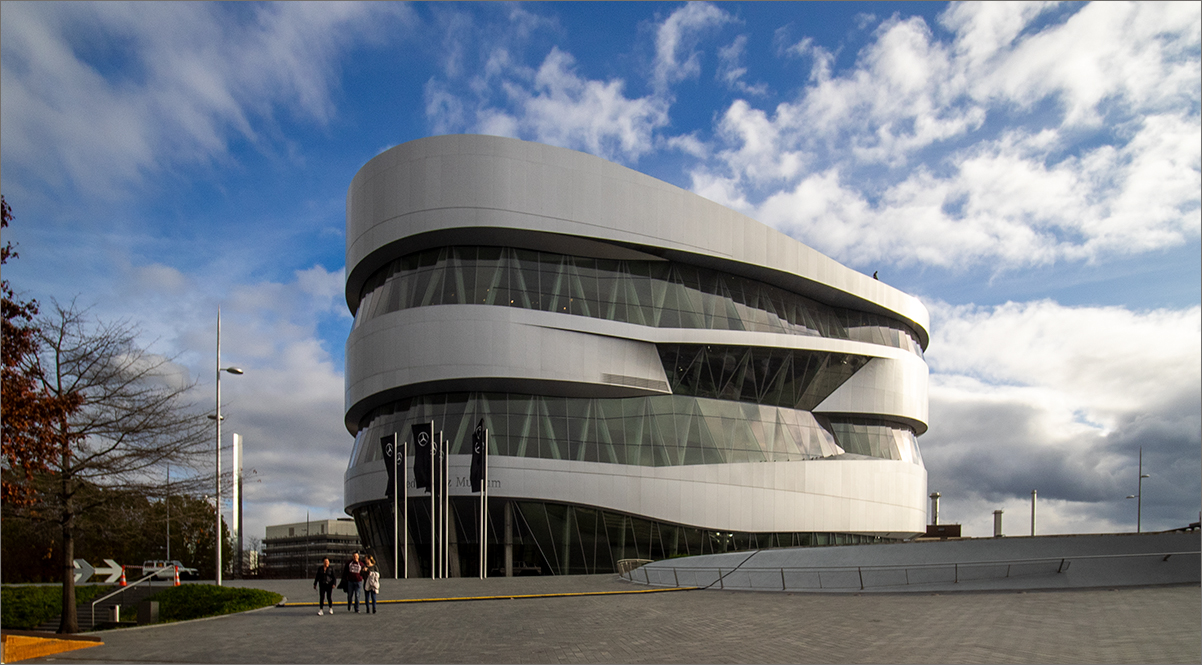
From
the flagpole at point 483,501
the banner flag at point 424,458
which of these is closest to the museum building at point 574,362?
the banner flag at point 424,458

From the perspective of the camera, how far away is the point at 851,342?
47.7 m

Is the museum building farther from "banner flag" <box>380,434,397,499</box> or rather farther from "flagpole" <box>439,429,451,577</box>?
"banner flag" <box>380,434,397,499</box>

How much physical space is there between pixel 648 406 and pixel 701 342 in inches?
161

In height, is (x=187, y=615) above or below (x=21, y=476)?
below

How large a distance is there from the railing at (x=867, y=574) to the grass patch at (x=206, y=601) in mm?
12116

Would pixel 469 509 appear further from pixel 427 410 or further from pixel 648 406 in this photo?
pixel 648 406

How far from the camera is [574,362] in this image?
40250 mm

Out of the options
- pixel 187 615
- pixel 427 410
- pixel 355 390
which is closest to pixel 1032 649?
pixel 187 615

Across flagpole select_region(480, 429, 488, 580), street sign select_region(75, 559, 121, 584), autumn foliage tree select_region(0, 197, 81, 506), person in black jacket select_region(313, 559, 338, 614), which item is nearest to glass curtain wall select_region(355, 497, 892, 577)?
flagpole select_region(480, 429, 488, 580)

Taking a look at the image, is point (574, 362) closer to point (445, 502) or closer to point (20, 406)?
point (445, 502)

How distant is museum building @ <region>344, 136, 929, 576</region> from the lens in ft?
129

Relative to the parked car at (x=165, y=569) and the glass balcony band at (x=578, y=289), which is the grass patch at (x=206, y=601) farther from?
the glass balcony band at (x=578, y=289)

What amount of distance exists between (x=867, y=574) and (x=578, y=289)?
21.9m

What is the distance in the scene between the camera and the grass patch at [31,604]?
29.1m
